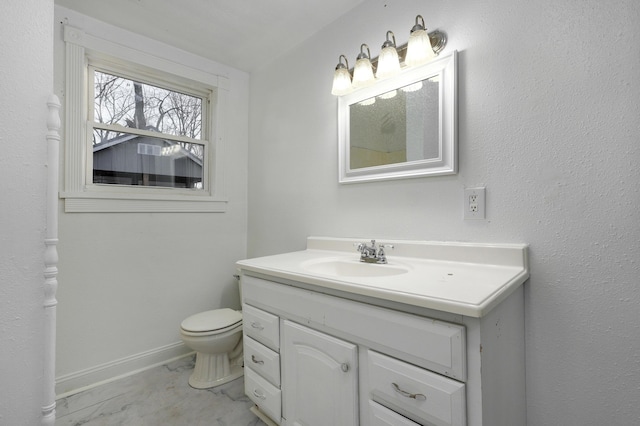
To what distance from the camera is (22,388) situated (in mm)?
914

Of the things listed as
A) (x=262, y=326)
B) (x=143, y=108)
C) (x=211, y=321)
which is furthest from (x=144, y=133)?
(x=262, y=326)

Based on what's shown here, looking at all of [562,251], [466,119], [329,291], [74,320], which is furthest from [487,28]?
[74,320]

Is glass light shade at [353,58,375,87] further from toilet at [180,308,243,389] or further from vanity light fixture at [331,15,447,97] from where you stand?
toilet at [180,308,243,389]

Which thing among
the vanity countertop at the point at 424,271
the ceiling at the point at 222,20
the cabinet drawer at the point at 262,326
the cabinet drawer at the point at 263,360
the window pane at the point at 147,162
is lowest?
the cabinet drawer at the point at 263,360

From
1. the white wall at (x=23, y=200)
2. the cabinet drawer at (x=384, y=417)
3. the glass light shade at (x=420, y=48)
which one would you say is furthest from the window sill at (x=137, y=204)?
the cabinet drawer at (x=384, y=417)

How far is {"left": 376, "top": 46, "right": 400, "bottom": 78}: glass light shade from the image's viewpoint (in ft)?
4.44

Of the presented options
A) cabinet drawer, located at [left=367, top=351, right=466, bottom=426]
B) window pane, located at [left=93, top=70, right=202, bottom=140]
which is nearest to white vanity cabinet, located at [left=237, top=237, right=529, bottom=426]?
cabinet drawer, located at [left=367, top=351, right=466, bottom=426]

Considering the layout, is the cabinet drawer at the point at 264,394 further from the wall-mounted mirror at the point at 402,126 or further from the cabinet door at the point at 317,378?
the wall-mounted mirror at the point at 402,126

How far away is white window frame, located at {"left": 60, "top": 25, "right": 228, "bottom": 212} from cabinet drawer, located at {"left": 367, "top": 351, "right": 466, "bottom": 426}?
1.75 metres

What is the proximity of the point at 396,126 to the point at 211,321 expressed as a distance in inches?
60.9

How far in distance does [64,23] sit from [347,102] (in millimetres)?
1649

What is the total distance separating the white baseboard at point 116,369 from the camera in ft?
5.48

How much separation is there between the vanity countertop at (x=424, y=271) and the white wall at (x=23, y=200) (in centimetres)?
73

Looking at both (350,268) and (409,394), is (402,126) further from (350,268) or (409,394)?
(409,394)
